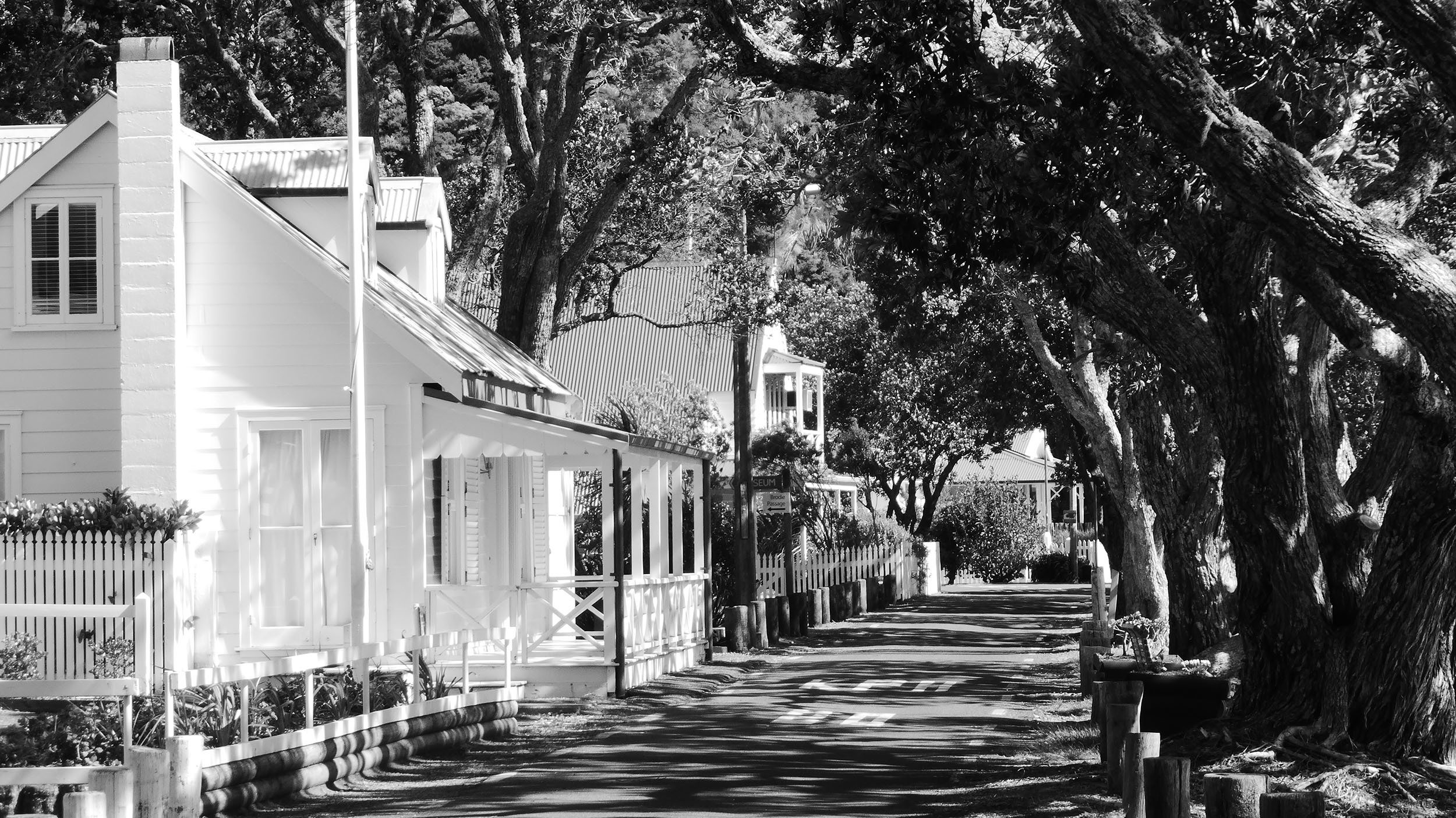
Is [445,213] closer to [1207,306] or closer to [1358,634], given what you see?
[1207,306]

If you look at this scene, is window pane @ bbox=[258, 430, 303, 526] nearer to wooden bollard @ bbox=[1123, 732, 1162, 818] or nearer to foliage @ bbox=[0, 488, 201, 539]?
foliage @ bbox=[0, 488, 201, 539]

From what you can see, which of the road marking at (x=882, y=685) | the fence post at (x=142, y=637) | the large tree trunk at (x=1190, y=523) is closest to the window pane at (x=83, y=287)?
the fence post at (x=142, y=637)

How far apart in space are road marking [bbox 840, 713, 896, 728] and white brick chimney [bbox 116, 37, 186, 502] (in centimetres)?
723

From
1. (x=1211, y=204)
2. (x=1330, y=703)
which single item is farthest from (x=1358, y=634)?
(x=1211, y=204)

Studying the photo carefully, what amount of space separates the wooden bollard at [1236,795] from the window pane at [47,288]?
1436 cm

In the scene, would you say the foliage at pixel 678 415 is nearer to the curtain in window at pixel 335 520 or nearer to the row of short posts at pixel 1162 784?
the curtain in window at pixel 335 520

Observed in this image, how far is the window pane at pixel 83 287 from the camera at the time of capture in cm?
1816

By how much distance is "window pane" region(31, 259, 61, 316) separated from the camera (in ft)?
59.3

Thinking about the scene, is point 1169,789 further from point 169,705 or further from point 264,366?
point 264,366

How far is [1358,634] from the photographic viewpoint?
12.0 m

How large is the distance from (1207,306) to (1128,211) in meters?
1.68

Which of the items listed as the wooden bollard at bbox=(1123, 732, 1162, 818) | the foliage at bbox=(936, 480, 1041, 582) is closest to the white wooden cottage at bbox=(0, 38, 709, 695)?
the wooden bollard at bbox=(1123, 732, 1162, 818)

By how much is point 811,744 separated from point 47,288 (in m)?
9.53

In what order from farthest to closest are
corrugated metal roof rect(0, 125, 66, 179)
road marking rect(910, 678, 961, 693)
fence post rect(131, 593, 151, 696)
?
road marking rect(910, 678, 961, 693) < corrugated metal roof rect(0, 125, 66, 179) < fence post rect(131, 593, 151, 696)
